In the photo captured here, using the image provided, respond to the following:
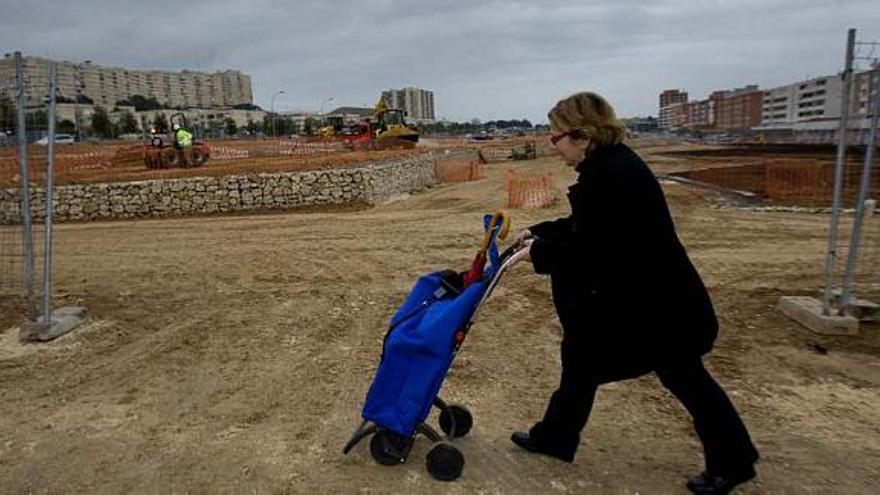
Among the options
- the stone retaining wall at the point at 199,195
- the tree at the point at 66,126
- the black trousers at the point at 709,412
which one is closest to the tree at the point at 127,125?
the tree at the point at 66,126

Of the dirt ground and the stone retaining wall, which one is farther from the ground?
the stone retaining wall


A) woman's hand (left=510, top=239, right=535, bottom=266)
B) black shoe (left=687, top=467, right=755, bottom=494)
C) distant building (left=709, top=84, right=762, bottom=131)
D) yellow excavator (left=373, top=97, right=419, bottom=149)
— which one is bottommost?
black shoe (left=687, top=467, right=755, bottom=494)

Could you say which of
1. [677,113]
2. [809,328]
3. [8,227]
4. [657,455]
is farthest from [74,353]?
[677,113]

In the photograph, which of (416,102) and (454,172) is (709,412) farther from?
(416,102)

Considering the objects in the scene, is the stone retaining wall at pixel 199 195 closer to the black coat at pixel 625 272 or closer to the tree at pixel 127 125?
the black coat at pixel 625 272

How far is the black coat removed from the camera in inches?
104

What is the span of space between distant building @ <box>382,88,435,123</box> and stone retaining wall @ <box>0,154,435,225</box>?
132174 millimetres

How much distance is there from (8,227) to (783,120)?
5307 inches

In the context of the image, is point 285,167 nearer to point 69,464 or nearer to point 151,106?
point 69,464

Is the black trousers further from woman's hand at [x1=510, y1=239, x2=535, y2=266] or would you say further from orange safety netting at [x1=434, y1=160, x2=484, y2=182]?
orange safety netting at [x1=434, y1=160, x2=484, y2=182]

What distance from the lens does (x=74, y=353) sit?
529 cm

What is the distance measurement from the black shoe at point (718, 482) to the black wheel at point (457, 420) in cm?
Answer: 124

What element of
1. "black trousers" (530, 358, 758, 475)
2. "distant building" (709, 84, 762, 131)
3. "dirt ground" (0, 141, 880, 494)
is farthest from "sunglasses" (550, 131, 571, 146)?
"distant building" (709, 84, 762, 131)

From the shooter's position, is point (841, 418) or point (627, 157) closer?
point (627, 157)
